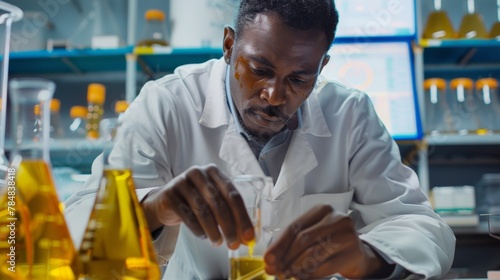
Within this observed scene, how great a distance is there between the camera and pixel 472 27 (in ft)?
7.30

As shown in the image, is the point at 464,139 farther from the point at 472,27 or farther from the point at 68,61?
the point at 68,61

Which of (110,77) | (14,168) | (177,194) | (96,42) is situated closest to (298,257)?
(177,194)

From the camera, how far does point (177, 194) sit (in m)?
0.55

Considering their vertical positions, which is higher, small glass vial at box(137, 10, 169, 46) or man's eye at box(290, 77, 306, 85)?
small glass vial at box(137, 10, 169, 46)

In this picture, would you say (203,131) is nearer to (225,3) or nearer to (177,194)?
(177,194)

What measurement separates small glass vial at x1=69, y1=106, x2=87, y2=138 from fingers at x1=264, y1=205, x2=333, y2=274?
1667 millimetres

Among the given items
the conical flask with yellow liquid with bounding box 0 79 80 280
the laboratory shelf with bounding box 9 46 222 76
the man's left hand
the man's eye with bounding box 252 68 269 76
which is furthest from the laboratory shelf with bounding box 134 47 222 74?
the conical flask with yellow liquid with bounding box 0 79 80 280

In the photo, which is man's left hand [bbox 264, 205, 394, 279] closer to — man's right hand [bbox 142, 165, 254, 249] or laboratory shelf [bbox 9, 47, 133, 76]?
man's right hand [bbox 142, 165, 254, 249]

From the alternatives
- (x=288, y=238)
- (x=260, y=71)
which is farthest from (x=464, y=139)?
(x=288, y=238)

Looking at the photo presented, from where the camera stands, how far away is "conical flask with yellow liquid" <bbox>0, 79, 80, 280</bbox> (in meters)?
0.40

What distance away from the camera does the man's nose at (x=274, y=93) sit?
85 centimetres

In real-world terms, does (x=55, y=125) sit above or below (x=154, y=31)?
below

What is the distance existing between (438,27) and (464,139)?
464 millimetres

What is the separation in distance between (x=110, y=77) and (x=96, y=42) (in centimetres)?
28
